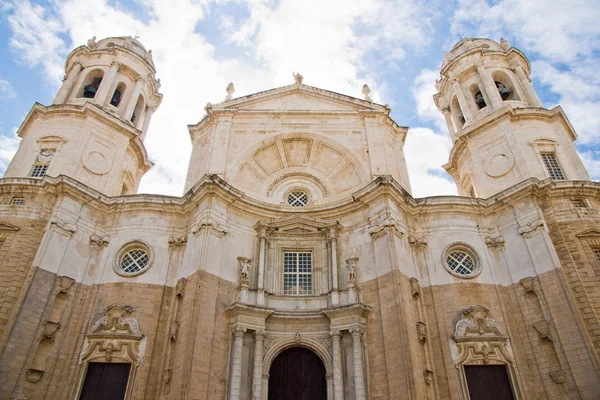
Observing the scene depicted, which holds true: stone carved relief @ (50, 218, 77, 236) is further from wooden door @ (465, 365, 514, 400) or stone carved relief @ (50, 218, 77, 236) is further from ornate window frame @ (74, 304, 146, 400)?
wooden door @ (465, 365, 514, 400)

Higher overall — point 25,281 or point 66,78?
point 66,78

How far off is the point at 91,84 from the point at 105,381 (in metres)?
18.8

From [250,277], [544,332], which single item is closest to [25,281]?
[250,277]

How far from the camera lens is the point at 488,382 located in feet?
55.2

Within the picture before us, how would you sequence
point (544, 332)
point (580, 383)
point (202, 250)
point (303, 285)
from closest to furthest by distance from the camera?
point (580, 383)
point (544, 332)
point (202, 250)
point (303, 285)

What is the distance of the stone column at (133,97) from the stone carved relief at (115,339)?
13.0m

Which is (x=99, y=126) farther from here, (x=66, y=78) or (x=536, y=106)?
(x=536, y=106)

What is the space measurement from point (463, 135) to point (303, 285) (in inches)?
518

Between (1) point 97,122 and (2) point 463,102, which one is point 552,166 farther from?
(1) point 97,122

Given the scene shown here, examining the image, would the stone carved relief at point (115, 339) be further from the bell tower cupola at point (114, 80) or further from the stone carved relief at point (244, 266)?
the bell tower cupola at point (114, 80)

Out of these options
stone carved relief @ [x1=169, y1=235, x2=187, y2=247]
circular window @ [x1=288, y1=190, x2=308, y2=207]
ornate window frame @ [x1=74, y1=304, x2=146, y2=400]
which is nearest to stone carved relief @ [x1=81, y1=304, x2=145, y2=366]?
ornate window frame @ [x1=74, y1=304, x2=146, y2=400]

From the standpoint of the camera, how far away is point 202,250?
18.4 meters

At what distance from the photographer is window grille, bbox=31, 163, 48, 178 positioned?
21.7m

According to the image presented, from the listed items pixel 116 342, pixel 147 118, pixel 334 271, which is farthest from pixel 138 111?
pixel 334 271
